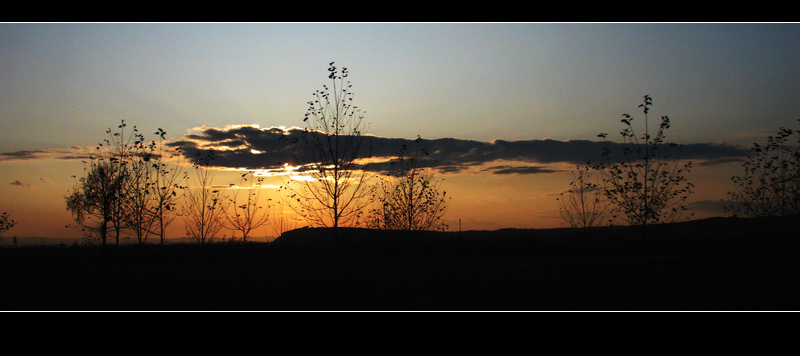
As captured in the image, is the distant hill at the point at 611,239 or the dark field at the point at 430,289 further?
the distant hill at the point at 611,239

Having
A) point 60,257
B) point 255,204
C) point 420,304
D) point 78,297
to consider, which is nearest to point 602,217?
point 420,304

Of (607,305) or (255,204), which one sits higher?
(255,204)

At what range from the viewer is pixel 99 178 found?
20375mm

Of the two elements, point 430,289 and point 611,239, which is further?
point 611,239

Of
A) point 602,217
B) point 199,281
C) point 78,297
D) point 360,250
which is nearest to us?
→ point 78,297

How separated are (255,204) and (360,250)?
10569mm

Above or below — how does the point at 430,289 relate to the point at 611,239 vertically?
above

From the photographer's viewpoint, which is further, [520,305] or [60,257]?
[60,257]

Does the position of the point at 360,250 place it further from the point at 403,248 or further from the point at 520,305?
the point at 520,305

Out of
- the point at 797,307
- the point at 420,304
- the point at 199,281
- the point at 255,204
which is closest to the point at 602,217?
the point at 797,307

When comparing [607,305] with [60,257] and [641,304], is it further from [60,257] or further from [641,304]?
[60,257]

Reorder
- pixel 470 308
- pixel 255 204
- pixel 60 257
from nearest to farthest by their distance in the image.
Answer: pixel 470 308
pixel 255 204
pixel 60 257

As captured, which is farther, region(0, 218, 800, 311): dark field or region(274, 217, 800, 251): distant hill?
region(274, 217, 800, 251): distant hill

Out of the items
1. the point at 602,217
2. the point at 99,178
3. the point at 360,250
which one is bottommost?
the point at 360,250
